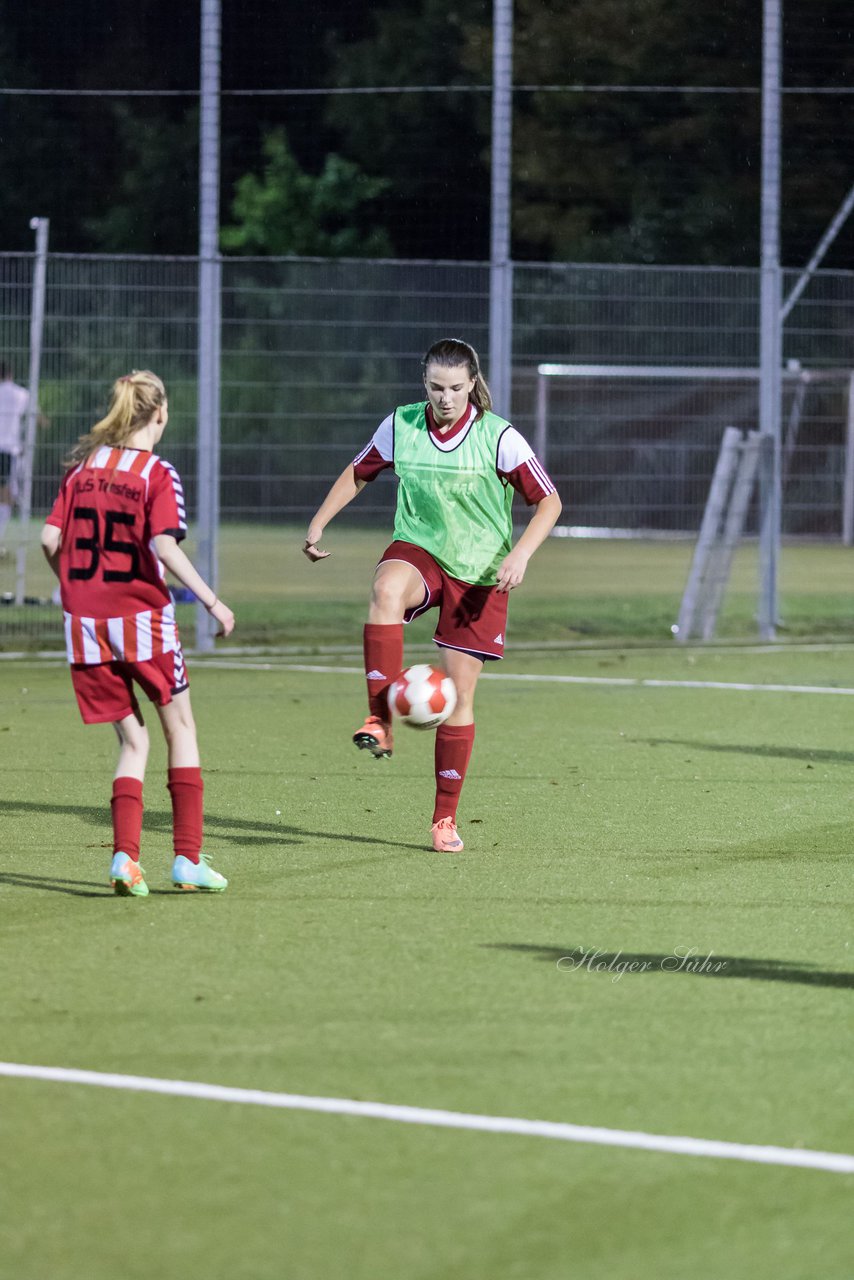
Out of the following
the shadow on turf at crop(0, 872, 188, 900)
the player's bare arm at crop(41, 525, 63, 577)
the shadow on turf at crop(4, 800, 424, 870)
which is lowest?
the shadow on turf at crop(4, 800, 424, 870)

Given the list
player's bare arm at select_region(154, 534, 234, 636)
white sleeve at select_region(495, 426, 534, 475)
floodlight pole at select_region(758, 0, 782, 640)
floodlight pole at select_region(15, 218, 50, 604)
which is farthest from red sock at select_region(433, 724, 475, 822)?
floodlight pole at select_region(758, 0, 782, 640)

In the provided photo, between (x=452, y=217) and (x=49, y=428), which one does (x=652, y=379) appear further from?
(x=452, y=217)

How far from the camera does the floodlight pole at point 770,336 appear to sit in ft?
54.2

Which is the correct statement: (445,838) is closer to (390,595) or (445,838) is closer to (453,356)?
(390,595)

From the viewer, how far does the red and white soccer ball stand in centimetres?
760

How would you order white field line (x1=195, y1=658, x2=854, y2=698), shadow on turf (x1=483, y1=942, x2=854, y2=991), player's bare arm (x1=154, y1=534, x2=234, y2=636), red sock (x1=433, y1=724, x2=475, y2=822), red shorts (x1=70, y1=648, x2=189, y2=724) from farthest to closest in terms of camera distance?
white field line (x1=195, y1=658, x2=854, y2=698), red sock (x1=433, y1=724, x2=475, y2=822), red shorts (x1=70, y1=648, x2=189, y2=724), player's bare arm (x1=154, y1=534, x2=234, y2=636), shadow on turf (x1=483, y1=942, x2=854, y2=991)

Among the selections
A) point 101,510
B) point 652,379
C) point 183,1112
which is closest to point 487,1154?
point 183,1112

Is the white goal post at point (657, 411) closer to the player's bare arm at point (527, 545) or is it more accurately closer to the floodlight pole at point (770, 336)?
the floodlight pole at point (770, 336)

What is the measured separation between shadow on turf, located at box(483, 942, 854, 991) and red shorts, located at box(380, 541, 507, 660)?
2.00 m

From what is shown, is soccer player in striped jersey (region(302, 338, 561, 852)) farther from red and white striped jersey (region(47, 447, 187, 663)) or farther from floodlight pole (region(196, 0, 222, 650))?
floodlight pole (region(196, 0, 222, 650))

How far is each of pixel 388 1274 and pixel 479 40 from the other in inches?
1424

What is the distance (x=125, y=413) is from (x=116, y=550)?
406 mm

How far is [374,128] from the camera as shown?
40.4 m

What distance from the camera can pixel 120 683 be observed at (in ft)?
22.2
